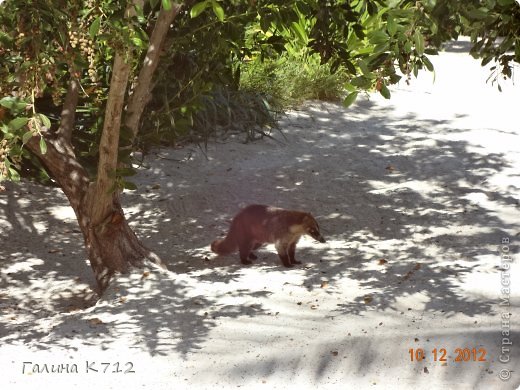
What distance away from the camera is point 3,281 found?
8469 millimetres

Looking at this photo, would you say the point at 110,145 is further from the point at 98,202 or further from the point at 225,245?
the point at 225,245

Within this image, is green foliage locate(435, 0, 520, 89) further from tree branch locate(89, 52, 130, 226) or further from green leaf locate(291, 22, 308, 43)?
green leaf locate(291, 22, 308, 43)

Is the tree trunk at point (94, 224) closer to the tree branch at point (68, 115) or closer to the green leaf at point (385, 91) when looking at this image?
the tree branch at point (68, 115)

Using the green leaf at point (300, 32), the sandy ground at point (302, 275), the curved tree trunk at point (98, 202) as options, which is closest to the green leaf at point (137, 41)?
the curved tree trunk at point (98, 202)

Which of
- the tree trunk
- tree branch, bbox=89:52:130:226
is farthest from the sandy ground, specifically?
tree branch, bbox=89:52:130:226

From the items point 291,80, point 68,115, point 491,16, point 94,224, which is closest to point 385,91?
point 491,16

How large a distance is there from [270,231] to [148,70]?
1.91m

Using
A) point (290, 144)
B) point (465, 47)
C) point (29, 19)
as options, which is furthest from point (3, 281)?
point (465, 47)

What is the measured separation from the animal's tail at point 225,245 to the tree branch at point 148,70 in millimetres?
1465

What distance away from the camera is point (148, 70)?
7.48 m

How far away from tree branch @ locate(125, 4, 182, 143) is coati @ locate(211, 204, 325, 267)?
4.67 feet

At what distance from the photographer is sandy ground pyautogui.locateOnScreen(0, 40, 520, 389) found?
241 inches

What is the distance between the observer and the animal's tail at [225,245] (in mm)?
8555

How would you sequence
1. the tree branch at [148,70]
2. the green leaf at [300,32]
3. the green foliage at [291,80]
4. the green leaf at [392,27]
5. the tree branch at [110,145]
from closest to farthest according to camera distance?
1. the green leaf at [392,27]
2. the tree branch at [110,145]
3. the tree branch at [148,70]
4. the green leaf at [300,32]
5. the green foliage at [291,80]
